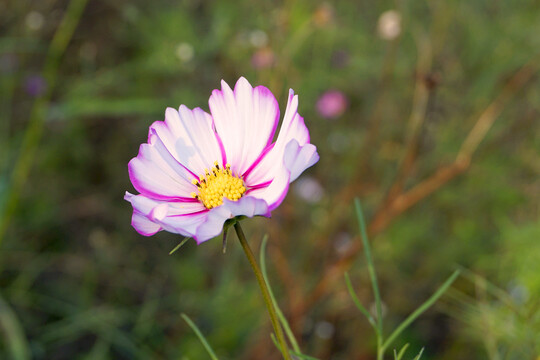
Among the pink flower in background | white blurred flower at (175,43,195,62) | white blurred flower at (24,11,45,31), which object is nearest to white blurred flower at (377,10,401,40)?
the pink flower in background

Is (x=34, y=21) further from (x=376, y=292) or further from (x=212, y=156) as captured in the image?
(x=376, y=292)

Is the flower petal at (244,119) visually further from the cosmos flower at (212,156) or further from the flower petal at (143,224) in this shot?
the flower petal at (143,224)

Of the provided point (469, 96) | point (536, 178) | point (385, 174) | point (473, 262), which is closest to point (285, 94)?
point (385, 174)

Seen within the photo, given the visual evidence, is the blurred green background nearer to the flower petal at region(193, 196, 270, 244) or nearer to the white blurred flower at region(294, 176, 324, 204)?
the white blurred flower at region(294, 176, 324, 204)

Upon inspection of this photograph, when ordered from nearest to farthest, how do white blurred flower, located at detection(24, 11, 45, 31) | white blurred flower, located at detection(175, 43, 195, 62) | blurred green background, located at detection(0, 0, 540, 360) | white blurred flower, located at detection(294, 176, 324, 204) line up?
blurred green background, located at detection(0, 0, 540, 360)
white blurred flower, located at detection(175, 43, 195, 62)
white blurred flower, located at detection(24, 11, 45, 31)
white blurred flower, located at detection(294, 176, 324, 204)

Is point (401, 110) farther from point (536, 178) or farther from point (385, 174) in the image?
point (536, 178)

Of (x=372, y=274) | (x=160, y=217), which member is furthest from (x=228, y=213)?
(x=372, y=274)
